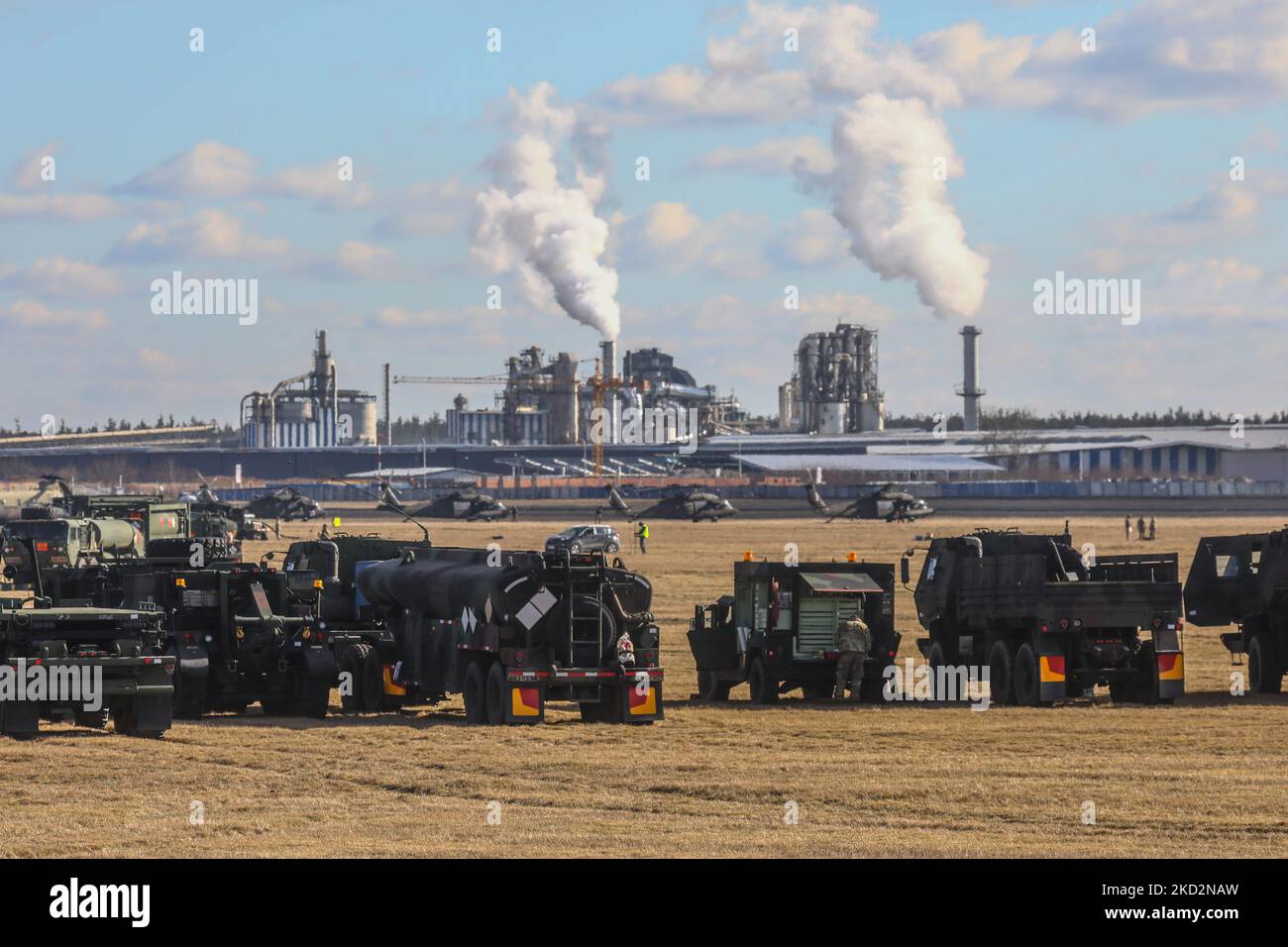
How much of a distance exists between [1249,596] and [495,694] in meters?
13.0

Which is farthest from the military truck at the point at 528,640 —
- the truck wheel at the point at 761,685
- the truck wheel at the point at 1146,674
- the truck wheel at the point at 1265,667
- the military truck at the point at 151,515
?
the military truck at the point at 151,515

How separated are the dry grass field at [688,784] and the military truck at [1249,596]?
1.18 m

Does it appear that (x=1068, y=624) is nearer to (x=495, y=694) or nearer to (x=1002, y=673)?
(x=1002, y=673)

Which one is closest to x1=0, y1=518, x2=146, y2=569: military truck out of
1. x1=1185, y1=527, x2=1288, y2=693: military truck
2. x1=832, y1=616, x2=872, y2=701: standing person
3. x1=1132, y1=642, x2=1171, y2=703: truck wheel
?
x1=832, y1=616, x2=872, y2=701: standing person

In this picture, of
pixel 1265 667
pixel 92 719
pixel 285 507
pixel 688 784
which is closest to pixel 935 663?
pixel 1265 667

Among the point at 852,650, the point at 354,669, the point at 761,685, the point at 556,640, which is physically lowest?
the point at 761,685

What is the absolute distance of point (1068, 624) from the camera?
2964cm

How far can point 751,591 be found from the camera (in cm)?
3250

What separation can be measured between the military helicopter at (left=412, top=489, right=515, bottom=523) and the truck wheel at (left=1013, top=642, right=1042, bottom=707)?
93.1m

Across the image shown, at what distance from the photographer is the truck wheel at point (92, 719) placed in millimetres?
26266

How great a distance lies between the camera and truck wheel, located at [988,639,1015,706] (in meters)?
30.6

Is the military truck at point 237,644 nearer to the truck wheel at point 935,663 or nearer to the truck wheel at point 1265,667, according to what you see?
the truck wheel at point 935,663
